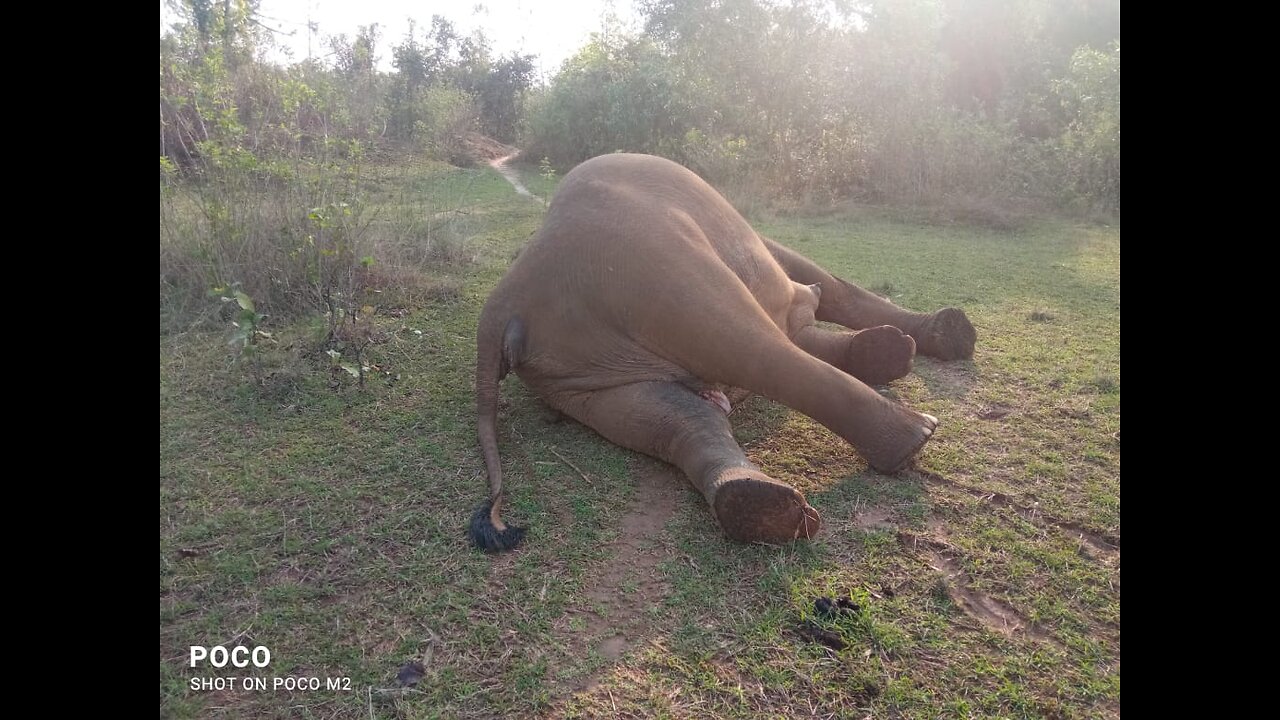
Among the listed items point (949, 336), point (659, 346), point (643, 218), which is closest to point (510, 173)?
point (949, 336)

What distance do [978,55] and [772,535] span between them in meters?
→ 19.3

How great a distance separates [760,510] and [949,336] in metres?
2.86

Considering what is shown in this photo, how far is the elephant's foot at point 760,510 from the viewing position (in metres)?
→ 2.85

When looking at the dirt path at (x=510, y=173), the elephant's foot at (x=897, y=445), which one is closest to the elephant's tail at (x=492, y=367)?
the elephant's foot at (x=897, y=445)

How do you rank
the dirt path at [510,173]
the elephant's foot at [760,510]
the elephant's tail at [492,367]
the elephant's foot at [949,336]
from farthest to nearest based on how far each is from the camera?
the dirt path at [510,173]
the elephant's foot at [949,336]
the elephant's tail at [492,367]
the elephant's foot at [760,510]

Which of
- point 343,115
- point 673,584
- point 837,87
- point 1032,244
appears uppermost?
point 837,87

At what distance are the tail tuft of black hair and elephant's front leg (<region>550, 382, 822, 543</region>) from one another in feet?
2.60

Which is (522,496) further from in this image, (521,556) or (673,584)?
(673,584)

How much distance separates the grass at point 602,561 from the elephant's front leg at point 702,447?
102mm

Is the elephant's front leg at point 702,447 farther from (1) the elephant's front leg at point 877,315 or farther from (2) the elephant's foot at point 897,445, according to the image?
(1) the elephant's front leg at point 877,315

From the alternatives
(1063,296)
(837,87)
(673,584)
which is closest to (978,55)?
(837,87)

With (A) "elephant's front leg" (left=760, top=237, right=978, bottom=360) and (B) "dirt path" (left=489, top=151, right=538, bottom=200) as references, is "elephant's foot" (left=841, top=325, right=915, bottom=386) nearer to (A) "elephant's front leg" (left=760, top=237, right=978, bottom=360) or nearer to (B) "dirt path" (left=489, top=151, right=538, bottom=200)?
(A) "elephant's front leg" (left=760, top=237, right=978, bottom=360)

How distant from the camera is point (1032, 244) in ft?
33.2

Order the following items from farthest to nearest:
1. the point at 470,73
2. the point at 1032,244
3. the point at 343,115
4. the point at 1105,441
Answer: the point at 470,73
the point at 1032,244
the point at 343,115
the point at 1105,441
